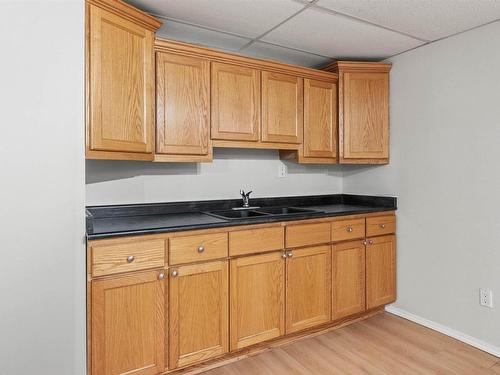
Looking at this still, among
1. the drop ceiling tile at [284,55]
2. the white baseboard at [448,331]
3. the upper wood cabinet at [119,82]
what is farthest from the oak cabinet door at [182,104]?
the white baseboard at [448,331]

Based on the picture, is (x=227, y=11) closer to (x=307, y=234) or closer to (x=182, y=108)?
(x=182, y=108)

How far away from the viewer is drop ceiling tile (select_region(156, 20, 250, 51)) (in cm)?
225

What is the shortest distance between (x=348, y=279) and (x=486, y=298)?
913 mm

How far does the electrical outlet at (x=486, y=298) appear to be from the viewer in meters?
2.25

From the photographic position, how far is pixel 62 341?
4.99 feet

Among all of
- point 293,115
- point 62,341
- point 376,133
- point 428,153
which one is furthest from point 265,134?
point 62,341

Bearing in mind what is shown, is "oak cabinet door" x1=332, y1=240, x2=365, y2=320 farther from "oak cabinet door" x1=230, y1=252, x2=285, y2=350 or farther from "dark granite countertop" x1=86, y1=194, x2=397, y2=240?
"oak cabinet door" x1=230, y1=252, x2=285, y2=350

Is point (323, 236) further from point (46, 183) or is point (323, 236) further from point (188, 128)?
point (46, 183)

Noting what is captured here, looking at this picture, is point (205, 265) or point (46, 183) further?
point (205, 265)

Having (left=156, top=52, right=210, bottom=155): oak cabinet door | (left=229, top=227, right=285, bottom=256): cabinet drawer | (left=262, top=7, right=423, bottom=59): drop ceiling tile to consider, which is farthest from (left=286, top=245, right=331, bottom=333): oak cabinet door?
(left=262, top=7, right=423, bottom=59): drop ceiling tile

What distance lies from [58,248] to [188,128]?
106 centimetres

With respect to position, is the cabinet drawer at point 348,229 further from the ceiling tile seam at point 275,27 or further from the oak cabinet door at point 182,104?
the ceiling tile seam at point 275,27

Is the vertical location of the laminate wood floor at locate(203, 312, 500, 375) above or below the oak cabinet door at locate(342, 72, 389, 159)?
below

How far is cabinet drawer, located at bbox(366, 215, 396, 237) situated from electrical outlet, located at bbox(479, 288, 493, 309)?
2.49ft
